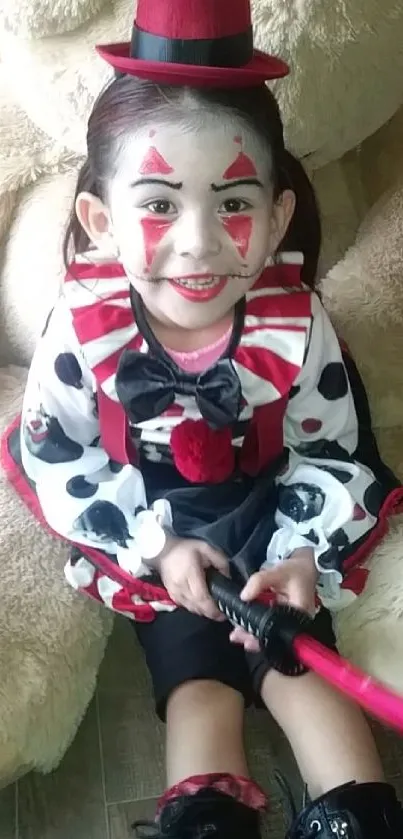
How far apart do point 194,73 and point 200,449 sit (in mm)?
255

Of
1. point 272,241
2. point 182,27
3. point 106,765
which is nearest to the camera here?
point 182,27

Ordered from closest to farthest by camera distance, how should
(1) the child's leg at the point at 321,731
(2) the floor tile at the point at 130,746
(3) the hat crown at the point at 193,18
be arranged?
1. (3) the hat crown at the point at 193,18
2. (1) the child's leg at the point at 321,731
3. (2) the floor tile at the point at 130,746

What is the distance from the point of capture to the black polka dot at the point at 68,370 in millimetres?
739

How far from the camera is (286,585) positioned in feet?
2.31

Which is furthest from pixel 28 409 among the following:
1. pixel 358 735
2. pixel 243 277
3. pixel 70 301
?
pixel 358 735

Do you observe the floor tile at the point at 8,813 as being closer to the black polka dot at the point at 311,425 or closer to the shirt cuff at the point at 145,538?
the shirt cuff at the point at 145,538

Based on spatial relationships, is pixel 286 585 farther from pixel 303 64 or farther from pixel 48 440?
pixel 303 64

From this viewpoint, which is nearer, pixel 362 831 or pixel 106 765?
pixel 362 831

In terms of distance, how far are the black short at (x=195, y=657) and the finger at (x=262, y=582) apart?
7cm

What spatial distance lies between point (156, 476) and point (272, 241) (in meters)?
0.19

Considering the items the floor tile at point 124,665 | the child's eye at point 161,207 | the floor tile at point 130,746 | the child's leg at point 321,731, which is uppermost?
the child's eye at point 161,207

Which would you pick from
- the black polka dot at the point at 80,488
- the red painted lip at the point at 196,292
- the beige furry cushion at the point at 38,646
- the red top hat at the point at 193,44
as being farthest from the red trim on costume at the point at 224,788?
the red top hat at the point at 193,44

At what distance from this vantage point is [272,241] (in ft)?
2.31

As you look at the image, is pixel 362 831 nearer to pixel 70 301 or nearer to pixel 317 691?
pixel 317 691
